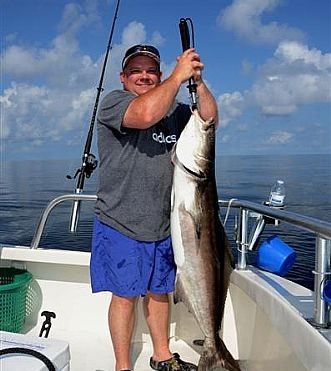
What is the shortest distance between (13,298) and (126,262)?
4.22 ft

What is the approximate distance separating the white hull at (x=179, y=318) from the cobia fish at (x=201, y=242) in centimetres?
32

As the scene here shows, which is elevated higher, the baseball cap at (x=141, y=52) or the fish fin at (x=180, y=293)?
the baseball cap at (x=141, y=52)

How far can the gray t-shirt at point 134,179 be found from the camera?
2973 mm

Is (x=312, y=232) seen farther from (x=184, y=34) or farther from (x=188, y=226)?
(x=184, y=34)

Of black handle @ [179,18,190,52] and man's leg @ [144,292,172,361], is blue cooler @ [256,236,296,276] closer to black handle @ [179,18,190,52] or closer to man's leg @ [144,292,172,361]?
man's leg @ [144,292,172,361]

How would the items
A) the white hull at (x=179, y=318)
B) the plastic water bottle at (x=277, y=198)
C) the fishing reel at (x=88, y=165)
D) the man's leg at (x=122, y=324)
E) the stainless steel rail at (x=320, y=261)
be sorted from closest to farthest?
the stainless steel rail at (x=320, y=261), the white hull at (x=179, y=318), the man's leg at (x=122, y=324), the plastic water bottle at (x=277, y=198), the fishing reel at (x=88, y=165)

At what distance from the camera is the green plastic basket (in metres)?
3.70

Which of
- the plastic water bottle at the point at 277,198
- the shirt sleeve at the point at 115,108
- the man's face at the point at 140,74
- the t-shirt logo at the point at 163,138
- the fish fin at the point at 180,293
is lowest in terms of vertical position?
the fish fin at the point at 180,293

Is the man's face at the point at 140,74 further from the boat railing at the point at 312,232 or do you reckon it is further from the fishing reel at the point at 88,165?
the fishing reel at the point at 88,165

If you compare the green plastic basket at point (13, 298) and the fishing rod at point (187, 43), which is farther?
the green plastic basket at point (13, 298)

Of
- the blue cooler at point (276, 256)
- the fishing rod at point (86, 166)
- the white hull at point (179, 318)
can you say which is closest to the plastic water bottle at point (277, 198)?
the blue cooler at point (276, 256)

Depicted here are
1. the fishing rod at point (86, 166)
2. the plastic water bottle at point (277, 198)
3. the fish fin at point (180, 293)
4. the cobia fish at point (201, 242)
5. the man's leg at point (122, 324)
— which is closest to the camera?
the cobia fish at point (201, 242)

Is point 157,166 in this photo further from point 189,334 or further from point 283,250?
point 189,334

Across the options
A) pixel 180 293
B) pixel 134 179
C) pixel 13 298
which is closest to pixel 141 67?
pixel 134 179
